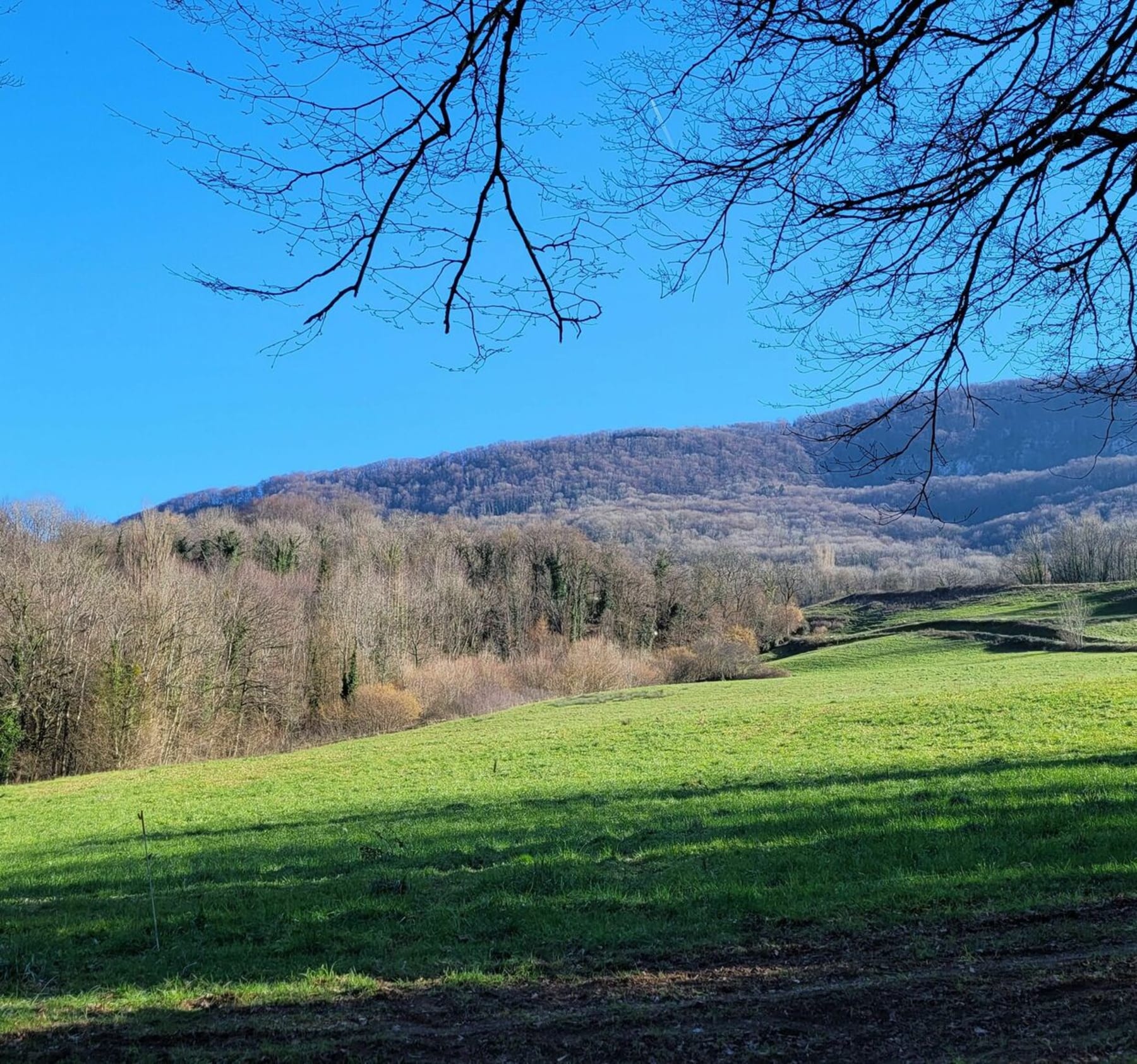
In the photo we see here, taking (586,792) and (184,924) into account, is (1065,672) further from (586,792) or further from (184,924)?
(184,924)

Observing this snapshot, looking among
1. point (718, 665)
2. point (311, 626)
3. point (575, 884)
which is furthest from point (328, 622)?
point (575, 884)

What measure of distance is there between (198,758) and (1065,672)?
35.2 m

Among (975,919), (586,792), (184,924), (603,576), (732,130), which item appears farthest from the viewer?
(603,576)

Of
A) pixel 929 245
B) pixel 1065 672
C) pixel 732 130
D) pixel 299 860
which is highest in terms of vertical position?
pixel 732 130

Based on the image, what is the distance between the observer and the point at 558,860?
875cm

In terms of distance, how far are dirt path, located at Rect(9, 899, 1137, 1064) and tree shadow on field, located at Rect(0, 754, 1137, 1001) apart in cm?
54

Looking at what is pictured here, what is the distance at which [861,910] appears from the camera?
6.47 metres

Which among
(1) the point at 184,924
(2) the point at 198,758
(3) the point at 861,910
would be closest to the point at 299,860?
(1) the point at 184,924

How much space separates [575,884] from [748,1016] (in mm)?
3371

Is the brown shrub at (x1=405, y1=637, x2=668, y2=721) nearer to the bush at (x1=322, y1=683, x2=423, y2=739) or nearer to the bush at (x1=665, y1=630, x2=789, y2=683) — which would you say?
the bush at (x1=322, y1=683, x2=423, y2=739)

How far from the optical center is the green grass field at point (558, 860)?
6.15 metres

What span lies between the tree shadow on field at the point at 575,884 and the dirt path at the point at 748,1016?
1.78ft

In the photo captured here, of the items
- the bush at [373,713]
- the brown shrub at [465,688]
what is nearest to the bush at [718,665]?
the brown shrub at [465,688]

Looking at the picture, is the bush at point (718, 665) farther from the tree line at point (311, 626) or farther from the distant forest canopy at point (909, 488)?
the distant forest canopy at point (909, 488)
